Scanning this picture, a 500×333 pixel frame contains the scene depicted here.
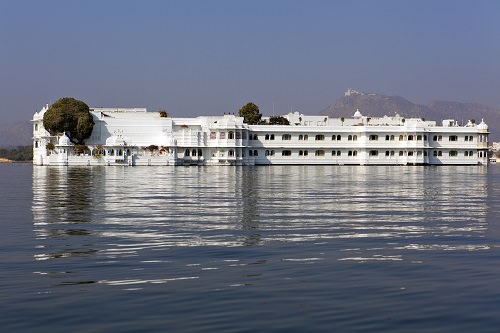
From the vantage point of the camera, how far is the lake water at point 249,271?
8.91 meters

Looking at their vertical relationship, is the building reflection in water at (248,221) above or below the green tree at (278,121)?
below

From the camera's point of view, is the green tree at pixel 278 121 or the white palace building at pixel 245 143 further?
the green tree at pixel 278 121

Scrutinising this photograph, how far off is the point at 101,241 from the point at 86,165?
79.5 metres

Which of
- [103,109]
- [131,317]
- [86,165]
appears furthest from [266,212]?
[103,109]

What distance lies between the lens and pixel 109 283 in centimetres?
1102

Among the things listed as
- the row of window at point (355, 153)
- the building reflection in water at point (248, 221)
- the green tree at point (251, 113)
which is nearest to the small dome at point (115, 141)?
the row of window at point (355, 153)

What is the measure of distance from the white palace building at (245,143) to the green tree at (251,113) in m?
15.7

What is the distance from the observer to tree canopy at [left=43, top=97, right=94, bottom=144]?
320 ft

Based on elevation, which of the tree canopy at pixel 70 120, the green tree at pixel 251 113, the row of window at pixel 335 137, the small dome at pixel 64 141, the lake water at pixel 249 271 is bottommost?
the lake water at pixel 249 271

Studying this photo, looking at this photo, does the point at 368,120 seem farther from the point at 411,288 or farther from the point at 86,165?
the point at 411,288

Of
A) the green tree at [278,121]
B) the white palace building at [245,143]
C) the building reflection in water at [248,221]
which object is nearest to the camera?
the building reflection in water at [248,221]

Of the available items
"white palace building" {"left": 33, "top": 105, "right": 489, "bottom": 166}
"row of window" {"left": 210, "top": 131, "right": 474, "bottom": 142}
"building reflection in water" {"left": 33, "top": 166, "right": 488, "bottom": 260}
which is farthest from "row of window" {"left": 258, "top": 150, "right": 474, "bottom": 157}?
"building reflection in water" {"left": 33, "top": 166, "right": 488, "bottom": 260}

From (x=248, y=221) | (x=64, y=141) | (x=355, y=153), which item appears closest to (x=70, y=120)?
(x=64, y=141)

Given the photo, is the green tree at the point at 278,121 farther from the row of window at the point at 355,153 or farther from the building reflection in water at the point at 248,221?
the building reflection in water at the point at 248,221
